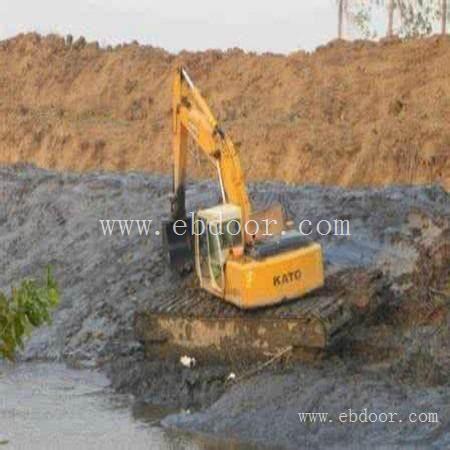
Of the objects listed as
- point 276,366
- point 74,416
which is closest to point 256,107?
point 276,366

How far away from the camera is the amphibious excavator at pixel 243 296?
13.5 metres

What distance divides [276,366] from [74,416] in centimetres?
220

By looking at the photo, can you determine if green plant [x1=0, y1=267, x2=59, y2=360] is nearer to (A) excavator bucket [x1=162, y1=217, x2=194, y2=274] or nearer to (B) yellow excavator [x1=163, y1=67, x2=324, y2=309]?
(B) yellow excavator [x1=163, y1=67, x2=324, y2=309]

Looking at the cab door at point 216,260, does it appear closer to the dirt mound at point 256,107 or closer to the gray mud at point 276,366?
the gray mud at point 276,366

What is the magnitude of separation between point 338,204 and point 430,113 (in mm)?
10394

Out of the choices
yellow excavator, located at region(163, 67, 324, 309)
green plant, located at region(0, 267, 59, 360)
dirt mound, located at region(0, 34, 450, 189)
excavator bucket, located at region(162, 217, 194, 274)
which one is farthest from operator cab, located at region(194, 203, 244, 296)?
dirt mound, located at region(0, 34, 450, 189)

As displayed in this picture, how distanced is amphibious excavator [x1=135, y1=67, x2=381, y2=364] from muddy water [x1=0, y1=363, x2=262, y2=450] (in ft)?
3.10

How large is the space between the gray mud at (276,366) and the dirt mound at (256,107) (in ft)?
21.1

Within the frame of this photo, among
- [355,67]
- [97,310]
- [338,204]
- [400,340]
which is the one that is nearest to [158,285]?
[97,310]

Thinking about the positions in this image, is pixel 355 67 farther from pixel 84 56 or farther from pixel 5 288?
pixel 5 288

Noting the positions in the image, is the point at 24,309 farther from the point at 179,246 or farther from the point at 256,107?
the point at 256,107

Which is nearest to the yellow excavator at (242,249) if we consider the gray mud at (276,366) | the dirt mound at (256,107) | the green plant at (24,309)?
the gray mud at (276,366)

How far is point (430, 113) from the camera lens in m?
27.9

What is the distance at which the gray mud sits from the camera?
40.9 feet
